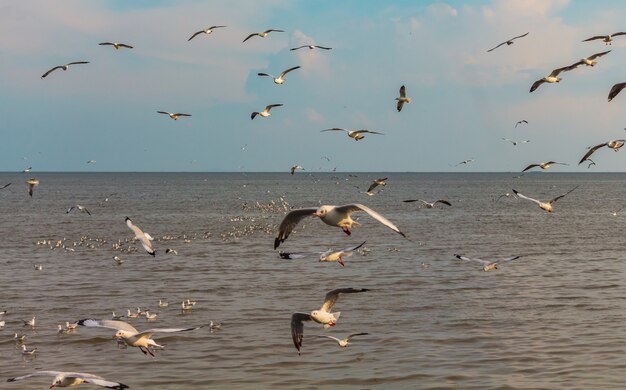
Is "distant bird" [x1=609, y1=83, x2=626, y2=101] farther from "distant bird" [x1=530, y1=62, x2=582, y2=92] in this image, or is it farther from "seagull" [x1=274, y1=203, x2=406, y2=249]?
"seagull" [x1=274, y1=203, x2=406, y2=249]

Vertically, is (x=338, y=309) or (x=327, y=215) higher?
(x=327, y=215)

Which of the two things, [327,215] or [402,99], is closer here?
[327,215]

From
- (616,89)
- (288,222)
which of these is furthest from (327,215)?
(616,89)

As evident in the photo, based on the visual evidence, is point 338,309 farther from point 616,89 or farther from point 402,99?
point 616,89

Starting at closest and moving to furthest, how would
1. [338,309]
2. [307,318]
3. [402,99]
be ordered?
[307,318] < [338,309] < [402,99]

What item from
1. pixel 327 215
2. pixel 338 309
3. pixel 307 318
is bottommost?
pixel 338 309

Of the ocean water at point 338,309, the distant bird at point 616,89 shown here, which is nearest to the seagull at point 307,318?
the ocean water at point 338,309

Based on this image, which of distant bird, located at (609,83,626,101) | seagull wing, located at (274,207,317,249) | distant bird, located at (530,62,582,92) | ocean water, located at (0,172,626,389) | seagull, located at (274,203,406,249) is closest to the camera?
seagull, located at (274,203,406,249)

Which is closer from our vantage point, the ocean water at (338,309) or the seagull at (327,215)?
the seagull at (327,215)

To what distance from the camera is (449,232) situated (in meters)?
56.7

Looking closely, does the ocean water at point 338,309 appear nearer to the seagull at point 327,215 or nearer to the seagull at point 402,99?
the seagull at point 327,215

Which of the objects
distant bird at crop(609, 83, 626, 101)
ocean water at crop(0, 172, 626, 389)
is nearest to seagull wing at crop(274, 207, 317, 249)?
ocean water at crop(0, 172, 626, 389)

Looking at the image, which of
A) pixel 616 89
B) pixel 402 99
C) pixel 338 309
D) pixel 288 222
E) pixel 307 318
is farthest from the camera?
pixel 402 99

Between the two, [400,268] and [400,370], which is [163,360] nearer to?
[400,370]
